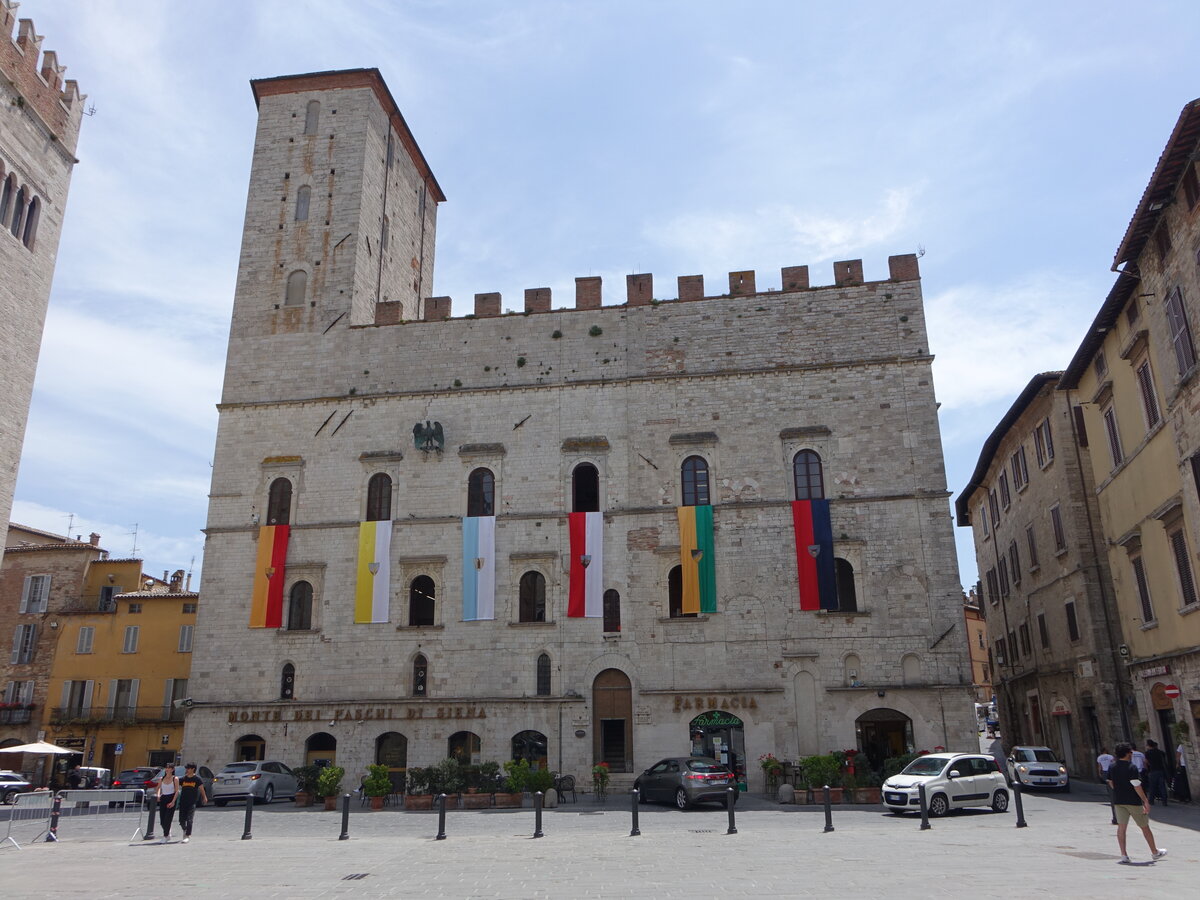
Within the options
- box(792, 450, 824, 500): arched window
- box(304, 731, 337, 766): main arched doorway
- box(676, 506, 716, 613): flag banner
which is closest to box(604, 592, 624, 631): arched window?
box(676, 506, 716, 613): flag banner

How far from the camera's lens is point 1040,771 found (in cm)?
2345

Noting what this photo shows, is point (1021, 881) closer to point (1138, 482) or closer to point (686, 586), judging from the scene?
point (1138, 482)

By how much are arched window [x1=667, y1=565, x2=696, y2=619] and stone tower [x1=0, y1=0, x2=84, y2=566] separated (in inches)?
783

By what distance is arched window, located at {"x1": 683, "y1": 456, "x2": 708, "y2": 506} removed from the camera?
2764 cm

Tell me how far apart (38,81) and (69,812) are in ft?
73.1

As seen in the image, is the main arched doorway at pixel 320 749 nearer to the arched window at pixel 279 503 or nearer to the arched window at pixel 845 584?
the arched window at pixel 279 503

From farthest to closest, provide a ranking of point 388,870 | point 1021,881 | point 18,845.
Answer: point 18,845 → point 388,870 → point 1021,881

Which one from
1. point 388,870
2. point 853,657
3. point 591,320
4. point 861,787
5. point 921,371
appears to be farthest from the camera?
point 591,320

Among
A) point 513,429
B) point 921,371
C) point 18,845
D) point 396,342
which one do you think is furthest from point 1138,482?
point 18,845

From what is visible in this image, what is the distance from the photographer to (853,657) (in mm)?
25469

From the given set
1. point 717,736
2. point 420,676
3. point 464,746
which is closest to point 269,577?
point 420,676

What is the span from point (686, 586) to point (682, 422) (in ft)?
17.1

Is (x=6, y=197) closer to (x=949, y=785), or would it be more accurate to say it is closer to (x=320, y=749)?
(x=320, y=749)

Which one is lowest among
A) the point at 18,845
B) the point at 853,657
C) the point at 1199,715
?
the point at 18,845
